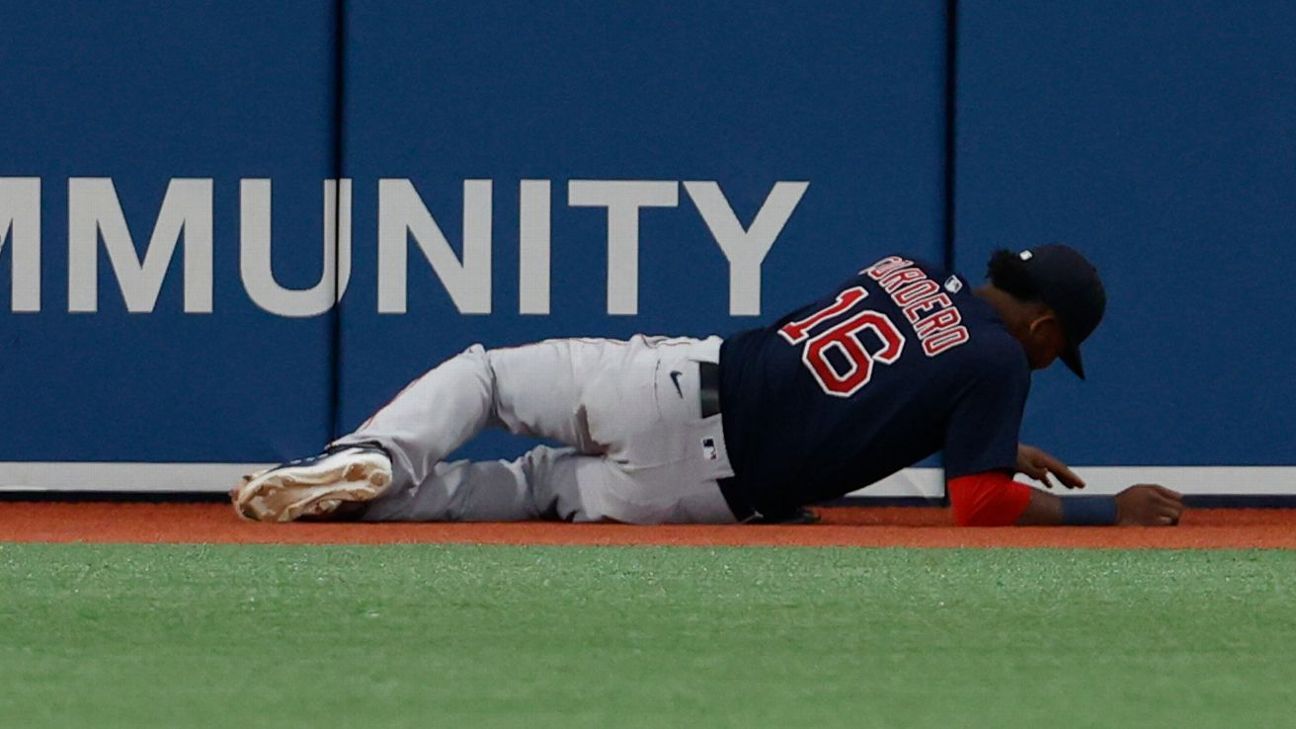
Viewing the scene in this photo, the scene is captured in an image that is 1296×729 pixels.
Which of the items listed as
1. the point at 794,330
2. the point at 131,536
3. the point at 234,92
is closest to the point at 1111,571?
the point at 794,330

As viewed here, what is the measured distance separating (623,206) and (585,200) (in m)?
0.10

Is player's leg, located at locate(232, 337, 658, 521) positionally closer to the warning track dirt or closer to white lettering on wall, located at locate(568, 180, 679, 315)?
the warning track dirt

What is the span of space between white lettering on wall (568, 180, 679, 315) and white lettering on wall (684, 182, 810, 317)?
8cm

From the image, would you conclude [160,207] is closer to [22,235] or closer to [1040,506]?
[22,235]

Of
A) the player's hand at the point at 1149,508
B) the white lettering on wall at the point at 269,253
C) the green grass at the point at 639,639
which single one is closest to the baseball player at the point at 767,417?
the player's hand at the point at 1149,508

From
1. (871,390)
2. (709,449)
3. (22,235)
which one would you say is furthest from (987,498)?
(22,235)

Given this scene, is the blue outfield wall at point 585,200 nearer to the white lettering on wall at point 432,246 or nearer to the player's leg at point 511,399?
the white lettering on wall at point 432,246

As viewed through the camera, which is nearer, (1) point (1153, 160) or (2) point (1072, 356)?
(2) point (1072, 356)

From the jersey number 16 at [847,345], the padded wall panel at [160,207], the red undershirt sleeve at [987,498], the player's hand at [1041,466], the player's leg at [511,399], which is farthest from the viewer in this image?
the padded wall panel at [160,207]

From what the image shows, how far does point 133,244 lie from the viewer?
18.0ft

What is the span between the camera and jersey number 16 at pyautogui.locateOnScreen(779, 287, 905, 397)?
4.41 metres

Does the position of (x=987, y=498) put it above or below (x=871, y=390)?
below

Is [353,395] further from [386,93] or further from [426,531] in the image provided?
[426,531]

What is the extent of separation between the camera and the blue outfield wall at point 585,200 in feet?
18.0
